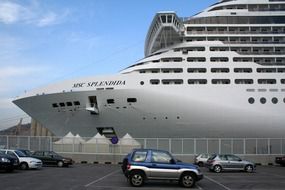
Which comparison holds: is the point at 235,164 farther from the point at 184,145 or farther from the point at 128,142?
the point at 128,142

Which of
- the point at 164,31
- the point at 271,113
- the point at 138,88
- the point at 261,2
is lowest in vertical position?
the point at 271,113

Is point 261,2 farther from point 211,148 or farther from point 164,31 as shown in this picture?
point 211,148

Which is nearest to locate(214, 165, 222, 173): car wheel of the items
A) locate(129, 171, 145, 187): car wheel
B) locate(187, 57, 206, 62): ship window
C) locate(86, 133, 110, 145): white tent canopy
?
locate(129, 171, 145, 187): car wheel

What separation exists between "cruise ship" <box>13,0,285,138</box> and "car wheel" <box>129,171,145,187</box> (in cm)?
2211

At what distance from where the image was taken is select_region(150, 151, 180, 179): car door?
14.3 meters

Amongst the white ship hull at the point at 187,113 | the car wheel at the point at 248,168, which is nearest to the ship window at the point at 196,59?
the white ship hull at the point at 187,113

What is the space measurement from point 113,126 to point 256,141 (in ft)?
43.4

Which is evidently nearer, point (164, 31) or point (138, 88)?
point (138, 88)

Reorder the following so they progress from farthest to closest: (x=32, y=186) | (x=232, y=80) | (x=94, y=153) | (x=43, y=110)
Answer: (x=43, y=110)
(x=232, y=80)
(x=94, y=153)
(x=32, y=186)

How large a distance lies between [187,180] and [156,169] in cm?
126

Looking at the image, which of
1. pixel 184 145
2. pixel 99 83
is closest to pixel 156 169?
pixel 184 145

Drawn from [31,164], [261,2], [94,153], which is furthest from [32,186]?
[261,2]

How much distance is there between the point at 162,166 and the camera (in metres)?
14.3

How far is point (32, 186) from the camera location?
13.5 m
